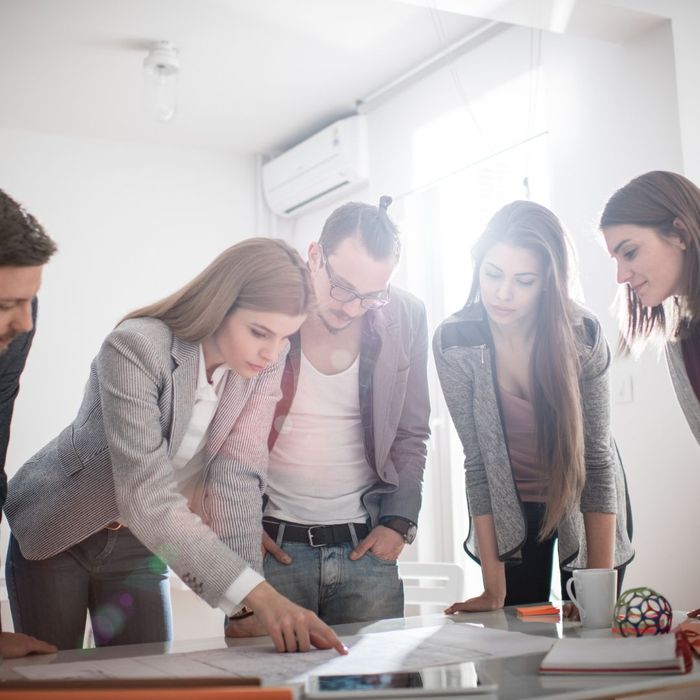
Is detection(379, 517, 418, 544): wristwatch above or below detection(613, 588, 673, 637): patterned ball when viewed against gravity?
above

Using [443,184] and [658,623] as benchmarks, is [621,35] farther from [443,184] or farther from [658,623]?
[658,623]

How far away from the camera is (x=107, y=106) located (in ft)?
13.5

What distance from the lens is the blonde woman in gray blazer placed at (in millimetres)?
1300

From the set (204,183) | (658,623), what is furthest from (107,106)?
(658,623)

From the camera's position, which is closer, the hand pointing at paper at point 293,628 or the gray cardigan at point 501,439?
the hand pointing at paper at point 293,628

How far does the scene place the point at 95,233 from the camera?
443 centimetres

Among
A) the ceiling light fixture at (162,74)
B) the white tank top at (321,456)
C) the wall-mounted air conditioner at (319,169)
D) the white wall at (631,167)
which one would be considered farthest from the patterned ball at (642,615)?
the wall-mounted air conditioner at (319,169)

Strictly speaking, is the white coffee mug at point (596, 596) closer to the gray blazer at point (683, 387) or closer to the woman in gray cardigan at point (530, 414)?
the woman in gray cardigan at point (530, 414)

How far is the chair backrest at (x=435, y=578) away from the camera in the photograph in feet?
8.30

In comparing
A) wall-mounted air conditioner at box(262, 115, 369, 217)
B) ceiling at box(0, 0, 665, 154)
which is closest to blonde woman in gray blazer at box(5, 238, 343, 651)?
ceiling at box(0, 0, 665, 154)

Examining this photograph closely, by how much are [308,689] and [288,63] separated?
3.22m

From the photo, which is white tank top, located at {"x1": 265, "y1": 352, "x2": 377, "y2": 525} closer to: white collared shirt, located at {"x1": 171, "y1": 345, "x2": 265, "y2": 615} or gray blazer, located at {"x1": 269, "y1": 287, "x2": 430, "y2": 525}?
gray blazer, located at {"x1": 269, "y1": 287, "x2": 430, "y2": 525}

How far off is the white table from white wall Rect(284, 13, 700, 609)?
1360 mm

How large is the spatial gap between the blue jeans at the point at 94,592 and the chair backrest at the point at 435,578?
1078mm
